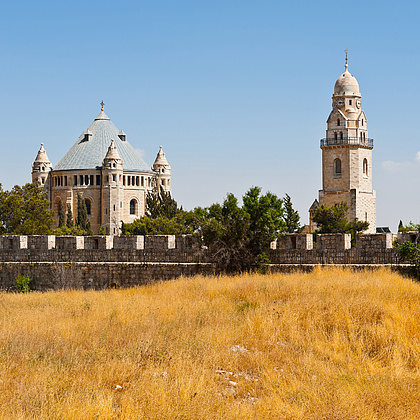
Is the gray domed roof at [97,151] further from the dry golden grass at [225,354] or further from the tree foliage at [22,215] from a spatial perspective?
the dry golden grass at [225,354]

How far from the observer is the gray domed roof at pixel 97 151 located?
95.1m

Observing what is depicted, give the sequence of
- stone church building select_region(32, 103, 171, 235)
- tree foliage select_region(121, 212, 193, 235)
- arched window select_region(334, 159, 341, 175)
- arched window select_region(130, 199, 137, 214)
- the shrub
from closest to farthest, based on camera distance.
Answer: the shrub < tree foliage select_region(121, 212, 193, 235) < arched window select_region(334, 159, 341, 175) < stone church building select_region(32, 103, 171, 235) < arched window select_region(130, 199, 137, 214)

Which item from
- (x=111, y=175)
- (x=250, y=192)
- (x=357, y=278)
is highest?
(x=111, y=175)

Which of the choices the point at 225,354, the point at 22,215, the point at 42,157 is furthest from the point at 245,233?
the point at 42,157

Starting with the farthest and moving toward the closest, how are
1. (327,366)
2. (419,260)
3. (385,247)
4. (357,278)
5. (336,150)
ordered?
(336,150) → (385,247) → (419,260) → (357,278) → (327,366)

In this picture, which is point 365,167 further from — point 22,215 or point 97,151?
point 22,215

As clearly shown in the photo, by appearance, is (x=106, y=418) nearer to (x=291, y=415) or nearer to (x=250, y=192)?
(x=291, y=415)

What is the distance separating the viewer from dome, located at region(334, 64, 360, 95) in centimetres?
7631

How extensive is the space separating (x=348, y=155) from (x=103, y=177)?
35263mm

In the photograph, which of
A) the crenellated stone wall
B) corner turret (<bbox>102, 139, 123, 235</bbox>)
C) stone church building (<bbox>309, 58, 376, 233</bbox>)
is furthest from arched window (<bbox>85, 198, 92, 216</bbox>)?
the crenellated stone wall

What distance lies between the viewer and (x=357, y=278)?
43.8ft

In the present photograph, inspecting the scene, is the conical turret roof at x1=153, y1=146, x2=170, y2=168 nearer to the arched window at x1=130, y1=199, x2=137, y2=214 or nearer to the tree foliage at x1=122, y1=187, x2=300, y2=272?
the arched window at x1=130, y1=199, x2=137, y2=214

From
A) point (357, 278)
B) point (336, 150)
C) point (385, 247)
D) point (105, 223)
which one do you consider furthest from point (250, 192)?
point (105, 223)

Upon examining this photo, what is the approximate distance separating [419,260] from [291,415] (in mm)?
8922
